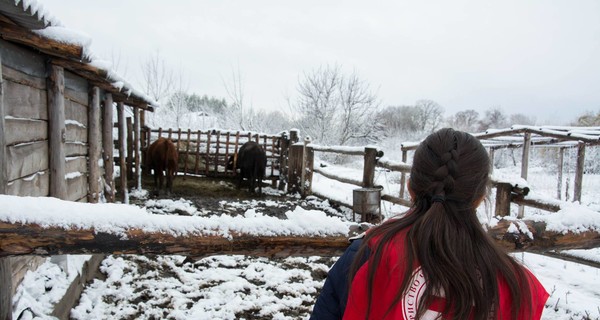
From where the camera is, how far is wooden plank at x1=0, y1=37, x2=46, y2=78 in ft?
9.12

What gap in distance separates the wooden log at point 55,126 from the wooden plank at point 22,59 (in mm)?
110

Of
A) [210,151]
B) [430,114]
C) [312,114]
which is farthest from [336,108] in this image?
[430,114]

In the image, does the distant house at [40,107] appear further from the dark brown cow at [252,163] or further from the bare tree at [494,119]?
the bare tree at [494,119]

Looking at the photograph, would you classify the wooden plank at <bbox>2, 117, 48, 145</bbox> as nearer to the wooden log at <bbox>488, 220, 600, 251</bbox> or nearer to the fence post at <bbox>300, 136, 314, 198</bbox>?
the wooden log at <bbox>488, 220, 600, 251</bbox>

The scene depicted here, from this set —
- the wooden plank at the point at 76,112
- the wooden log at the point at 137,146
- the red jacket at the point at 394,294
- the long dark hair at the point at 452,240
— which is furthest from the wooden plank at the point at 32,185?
the wooden log at the point at 137,146

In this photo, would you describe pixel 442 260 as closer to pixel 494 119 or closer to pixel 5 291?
pixel 5 291

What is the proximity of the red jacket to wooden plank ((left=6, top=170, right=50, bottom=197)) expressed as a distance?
2.82m

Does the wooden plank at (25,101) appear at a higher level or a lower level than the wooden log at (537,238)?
higher

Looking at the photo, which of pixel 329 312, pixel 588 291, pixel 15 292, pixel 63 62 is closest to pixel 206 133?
pixel 63 62

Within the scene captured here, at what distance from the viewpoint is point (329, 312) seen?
1.15m

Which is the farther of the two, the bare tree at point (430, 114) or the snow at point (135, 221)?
the bare tree at point (430, 114)

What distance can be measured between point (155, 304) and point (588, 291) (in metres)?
4.64

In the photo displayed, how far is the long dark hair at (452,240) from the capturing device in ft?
2.99

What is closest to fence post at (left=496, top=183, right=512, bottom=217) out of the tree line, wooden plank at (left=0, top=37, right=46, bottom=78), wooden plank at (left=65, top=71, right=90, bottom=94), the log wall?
the log wall
